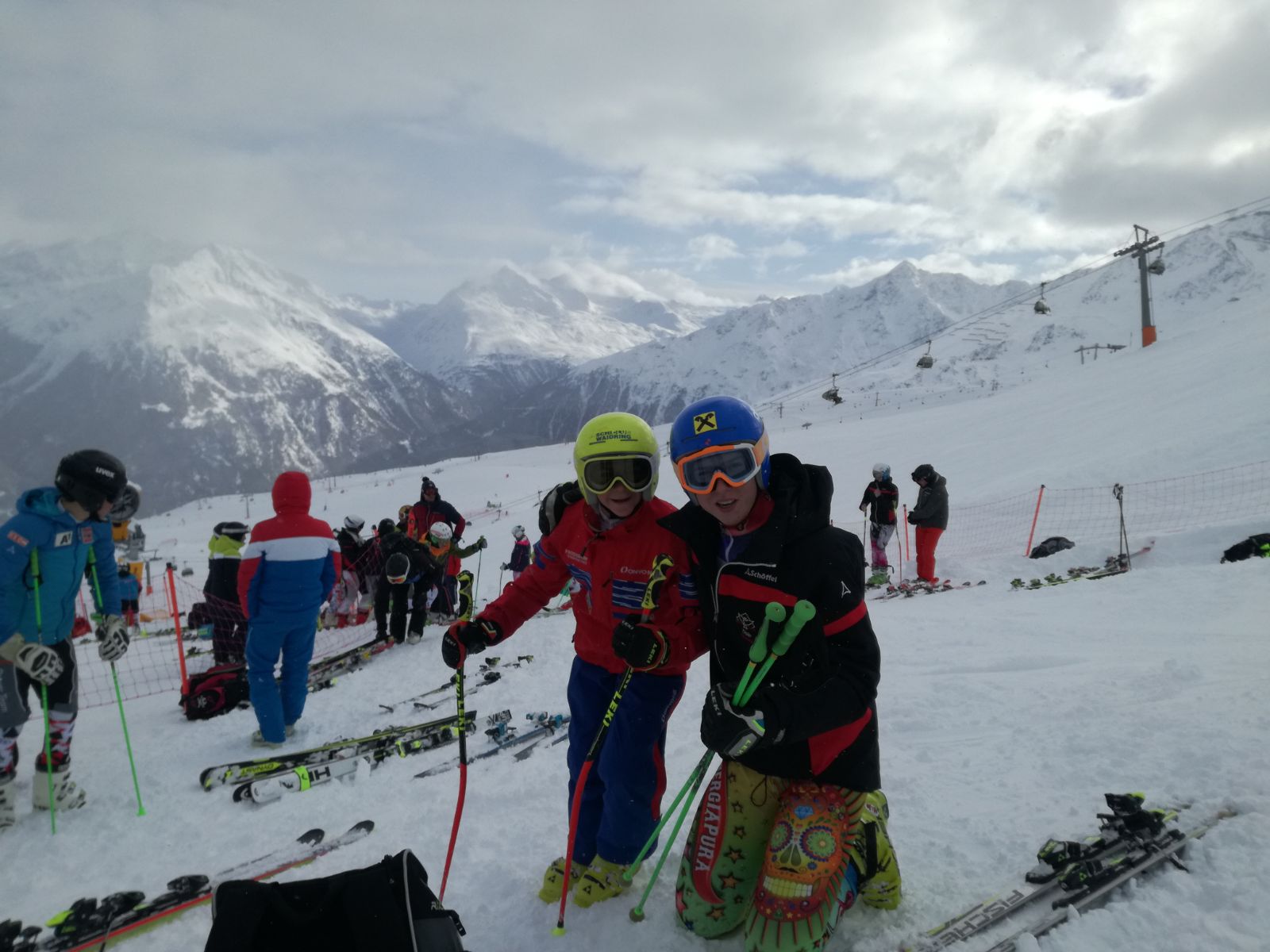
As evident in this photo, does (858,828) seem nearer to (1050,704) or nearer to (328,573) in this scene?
(1050,704)

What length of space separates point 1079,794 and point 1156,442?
51.8 ft

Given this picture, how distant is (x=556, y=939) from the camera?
288 cm

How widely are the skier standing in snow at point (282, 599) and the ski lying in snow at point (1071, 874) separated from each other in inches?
198

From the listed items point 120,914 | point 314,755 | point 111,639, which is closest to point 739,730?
point 120,914

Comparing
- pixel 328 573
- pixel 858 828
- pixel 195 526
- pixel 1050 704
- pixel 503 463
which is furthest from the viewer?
pixel 503 463

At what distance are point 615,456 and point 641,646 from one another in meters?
0.89

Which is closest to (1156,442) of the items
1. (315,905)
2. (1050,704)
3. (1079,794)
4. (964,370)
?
(1050,704)

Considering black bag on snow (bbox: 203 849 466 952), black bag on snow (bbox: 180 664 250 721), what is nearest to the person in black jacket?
black bag on snow (bbox: 203 849 466 952)

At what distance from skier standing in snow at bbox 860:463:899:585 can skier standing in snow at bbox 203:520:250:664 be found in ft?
31.3

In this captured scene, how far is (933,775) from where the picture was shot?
374cm

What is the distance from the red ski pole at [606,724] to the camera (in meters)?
2.94

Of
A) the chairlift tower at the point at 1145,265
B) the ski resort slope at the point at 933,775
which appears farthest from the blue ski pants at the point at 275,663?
the chairlift tower at the point at 1145,265

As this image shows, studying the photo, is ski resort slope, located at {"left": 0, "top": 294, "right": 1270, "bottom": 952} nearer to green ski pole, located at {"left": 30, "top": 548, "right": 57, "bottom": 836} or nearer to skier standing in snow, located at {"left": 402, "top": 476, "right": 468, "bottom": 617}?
green ski pole, located at {"left": 30, "top": 548, "right": 57, "bottom": 836}

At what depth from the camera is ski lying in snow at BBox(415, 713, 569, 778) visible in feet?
16.2
